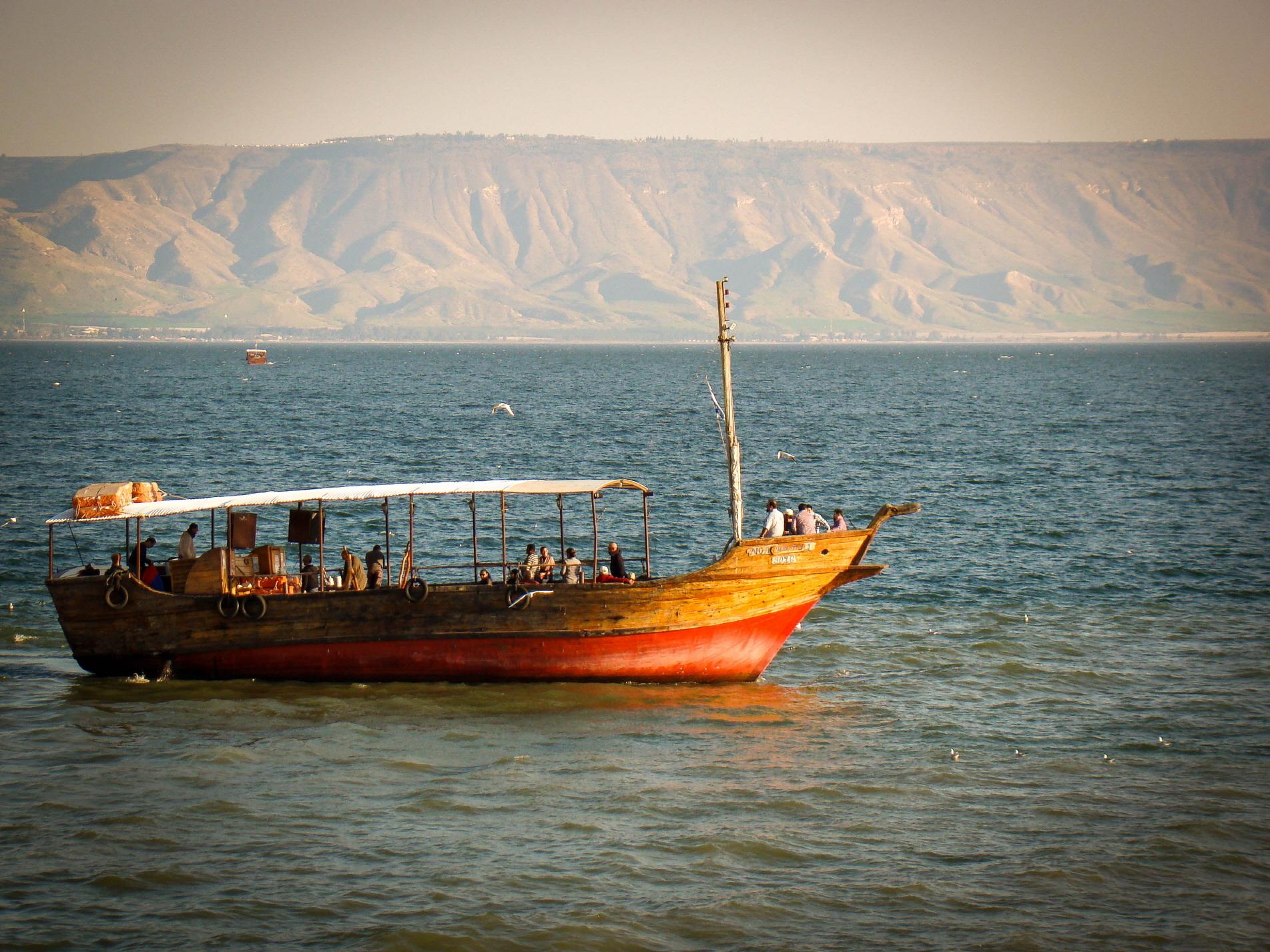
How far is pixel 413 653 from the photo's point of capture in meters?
25.9

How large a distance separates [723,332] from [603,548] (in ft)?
51.5

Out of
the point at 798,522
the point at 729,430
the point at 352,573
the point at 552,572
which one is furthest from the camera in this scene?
the point at 798,522

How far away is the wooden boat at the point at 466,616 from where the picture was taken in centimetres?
2558

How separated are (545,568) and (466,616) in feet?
6.06

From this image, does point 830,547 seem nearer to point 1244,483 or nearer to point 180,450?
point 1244,483

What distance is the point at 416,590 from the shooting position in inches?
1006

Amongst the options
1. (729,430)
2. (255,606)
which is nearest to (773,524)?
(729,430)

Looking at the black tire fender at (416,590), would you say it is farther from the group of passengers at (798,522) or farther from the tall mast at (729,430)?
the group of passengers at (798,522)

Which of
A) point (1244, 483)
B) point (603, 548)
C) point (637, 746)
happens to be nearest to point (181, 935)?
point (637, 746)

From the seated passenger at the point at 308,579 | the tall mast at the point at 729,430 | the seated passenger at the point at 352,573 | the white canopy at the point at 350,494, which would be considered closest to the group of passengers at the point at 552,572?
the white canopy at the point at 350,494

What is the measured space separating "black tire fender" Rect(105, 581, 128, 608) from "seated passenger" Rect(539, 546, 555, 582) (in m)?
8.03

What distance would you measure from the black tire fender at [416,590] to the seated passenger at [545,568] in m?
2.23

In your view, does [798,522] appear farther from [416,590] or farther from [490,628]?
[416,590]

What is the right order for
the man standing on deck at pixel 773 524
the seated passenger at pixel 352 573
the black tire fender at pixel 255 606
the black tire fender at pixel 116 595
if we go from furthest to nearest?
1. the seated passenger at pixel 352 573
2. the man standing on deck at pixel 773 524
3. the black tire fender at pixel 116 595
4. the black tire fender at pixel 255 606
